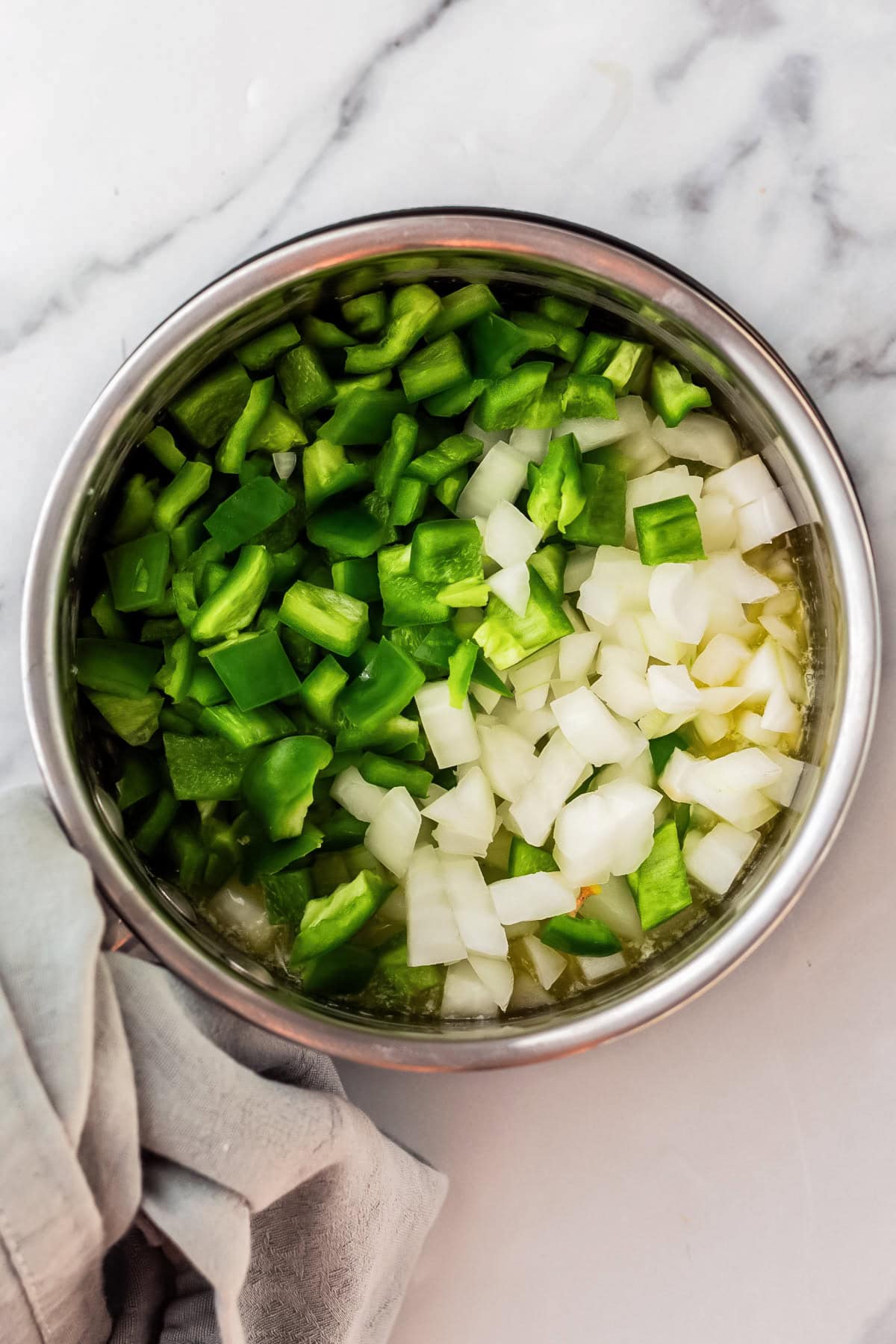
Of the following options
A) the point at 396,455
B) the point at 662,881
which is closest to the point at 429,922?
the point at 662,881

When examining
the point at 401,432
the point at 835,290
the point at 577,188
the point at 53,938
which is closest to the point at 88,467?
the point at 401,432

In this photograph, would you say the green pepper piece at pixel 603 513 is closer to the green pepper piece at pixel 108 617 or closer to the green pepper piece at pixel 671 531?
the green pepper piece at pixel 671 531

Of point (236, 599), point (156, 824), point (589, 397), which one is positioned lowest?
point (156, 824)

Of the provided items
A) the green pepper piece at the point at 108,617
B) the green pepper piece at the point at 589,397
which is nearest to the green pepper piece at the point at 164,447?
the green pepper piece at the point at 108,617

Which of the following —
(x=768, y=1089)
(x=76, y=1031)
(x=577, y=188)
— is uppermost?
(x=577, y=188)

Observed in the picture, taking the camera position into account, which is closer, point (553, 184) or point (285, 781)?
point (285, 781)

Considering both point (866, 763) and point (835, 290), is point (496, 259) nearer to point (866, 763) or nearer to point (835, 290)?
point (835, 290)

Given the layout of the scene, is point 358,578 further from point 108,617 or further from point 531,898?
point 531,898
